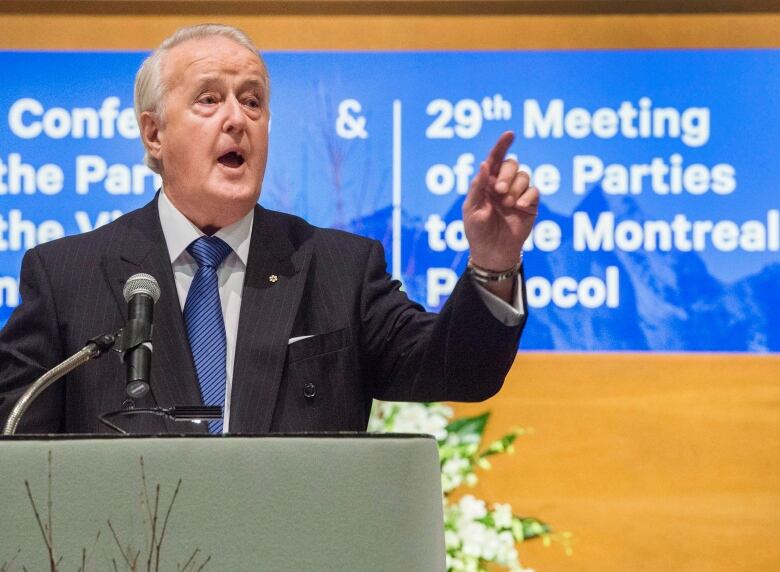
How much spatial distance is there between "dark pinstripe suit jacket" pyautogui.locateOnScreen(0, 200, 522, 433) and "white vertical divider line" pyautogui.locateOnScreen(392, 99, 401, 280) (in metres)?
1.53

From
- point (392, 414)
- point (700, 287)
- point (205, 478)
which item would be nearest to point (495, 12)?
point (700, 287)

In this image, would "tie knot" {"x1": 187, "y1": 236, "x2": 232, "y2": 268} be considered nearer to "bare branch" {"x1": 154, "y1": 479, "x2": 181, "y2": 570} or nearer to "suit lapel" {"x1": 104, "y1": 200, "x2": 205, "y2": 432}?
"suit lapel" {"x1": 104, "y1": 200, "x2": 205, "y2": 432}

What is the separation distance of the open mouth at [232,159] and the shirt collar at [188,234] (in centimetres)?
9

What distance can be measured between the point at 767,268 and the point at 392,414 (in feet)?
4.65

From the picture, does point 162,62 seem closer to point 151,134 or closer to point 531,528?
point 151,134

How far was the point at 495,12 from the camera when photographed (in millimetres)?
3791

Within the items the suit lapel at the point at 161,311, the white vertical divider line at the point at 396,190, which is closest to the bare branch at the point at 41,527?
the suit lapel at the point at 161,311

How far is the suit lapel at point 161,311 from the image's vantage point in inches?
75.5

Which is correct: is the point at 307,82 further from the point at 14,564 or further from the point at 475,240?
Result: the point at 14,564

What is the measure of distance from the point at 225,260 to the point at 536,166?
1.84 meters

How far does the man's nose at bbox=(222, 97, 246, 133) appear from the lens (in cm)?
207

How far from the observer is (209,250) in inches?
81.0

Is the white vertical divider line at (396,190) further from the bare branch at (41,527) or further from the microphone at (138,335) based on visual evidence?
the bare branch at (41,527)

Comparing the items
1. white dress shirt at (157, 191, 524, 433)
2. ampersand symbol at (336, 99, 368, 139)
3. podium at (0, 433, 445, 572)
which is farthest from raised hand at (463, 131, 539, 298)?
ampersand symbol at (336, 99, 368, 139)
